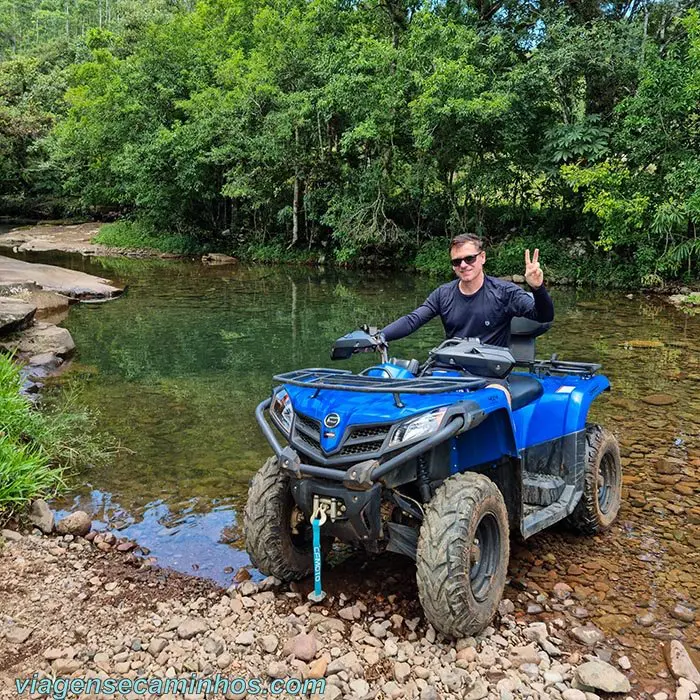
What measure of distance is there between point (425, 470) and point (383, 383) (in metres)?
0.45

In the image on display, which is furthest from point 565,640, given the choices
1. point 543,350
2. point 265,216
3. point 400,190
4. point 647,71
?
point 265,216

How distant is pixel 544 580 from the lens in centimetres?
361

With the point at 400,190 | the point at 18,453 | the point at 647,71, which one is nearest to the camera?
the point at 18,453

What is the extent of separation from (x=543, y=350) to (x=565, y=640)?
7.19 metres

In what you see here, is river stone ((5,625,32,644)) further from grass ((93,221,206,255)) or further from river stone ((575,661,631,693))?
grass ((93,221,206,255))

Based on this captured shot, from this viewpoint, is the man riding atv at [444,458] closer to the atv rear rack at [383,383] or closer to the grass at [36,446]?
the atv rear rack at [383,383]

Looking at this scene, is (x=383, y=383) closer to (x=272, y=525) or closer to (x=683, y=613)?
(x=272, y=525)

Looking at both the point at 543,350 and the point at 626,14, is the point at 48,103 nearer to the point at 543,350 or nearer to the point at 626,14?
the point at 626,14

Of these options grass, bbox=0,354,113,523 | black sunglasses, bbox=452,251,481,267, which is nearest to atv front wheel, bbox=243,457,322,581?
black sunglasses, bbox=452,251,481,267

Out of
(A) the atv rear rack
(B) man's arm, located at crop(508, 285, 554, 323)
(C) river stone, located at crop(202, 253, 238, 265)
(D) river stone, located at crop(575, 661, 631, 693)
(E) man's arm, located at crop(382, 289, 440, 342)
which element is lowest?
(D) river stone, located at crop(575, 661, 631, 693)

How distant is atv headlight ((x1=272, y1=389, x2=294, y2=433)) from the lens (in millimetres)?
3172

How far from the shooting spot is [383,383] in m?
3.11

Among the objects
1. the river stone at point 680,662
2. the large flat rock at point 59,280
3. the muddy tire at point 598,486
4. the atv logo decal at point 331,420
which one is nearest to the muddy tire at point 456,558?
the atv logo decal at point 331,420

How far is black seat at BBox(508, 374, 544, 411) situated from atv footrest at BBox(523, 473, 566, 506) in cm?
53
